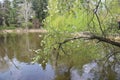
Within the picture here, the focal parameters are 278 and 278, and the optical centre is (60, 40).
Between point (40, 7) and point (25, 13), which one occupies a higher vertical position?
point (40, 7)

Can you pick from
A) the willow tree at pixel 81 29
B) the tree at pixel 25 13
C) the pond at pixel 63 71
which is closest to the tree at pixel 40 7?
the tree at pixel 25 13

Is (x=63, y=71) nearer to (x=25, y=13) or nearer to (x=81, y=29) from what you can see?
(x=81, y=29)

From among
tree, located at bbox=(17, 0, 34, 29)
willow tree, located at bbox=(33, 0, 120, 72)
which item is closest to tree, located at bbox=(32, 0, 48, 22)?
tree, located at bbox=(17, 0, 34, 29)

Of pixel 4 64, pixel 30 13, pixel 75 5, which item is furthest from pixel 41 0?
pixel 75 5

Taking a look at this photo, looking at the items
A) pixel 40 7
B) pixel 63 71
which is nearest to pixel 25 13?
pixel 40 7

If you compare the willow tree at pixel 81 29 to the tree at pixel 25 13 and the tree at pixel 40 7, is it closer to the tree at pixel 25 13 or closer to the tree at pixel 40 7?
the tree at pixel 40 7

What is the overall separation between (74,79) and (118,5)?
434cm

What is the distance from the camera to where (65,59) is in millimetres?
17531

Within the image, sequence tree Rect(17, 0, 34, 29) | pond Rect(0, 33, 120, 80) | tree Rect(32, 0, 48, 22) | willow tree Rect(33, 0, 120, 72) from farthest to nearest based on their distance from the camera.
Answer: tree Rect(17, 0, 34, 29) < tree Rect(32, 0, 48, 22) < pond Rect(0, 33, 120, 80) < willow tree Rect(33, 0, 120, 72)

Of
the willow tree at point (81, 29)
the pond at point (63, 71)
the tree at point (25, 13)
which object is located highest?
the willow tree at point (81, 29)

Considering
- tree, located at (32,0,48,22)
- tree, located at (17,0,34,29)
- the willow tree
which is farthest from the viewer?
tree, located at (17,0,34,29)

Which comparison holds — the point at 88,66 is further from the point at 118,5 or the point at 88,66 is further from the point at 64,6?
the point at 64,6

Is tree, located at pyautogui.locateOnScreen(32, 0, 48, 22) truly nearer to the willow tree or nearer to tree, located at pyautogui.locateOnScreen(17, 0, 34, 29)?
tree, located at pyautogui.locateOnScreen(17, 0, 34, 29)

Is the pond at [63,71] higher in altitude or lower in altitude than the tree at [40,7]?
Answer: higher
